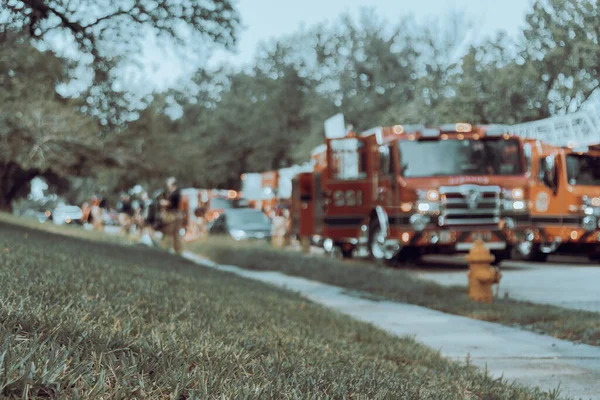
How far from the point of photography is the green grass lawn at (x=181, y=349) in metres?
3.69

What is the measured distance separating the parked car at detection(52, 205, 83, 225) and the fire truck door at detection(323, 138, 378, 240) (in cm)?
3683

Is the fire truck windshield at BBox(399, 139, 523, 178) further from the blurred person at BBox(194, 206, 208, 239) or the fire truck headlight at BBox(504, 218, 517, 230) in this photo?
the blurred person at BBox(194, 206, 208, 239)

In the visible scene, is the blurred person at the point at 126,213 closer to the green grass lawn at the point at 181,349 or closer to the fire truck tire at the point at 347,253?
the fire truck tire at the point at 347,253

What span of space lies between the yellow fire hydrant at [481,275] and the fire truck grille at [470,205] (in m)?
6.27

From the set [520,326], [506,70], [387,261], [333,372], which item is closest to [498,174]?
[387,261]

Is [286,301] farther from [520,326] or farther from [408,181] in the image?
[408,181]

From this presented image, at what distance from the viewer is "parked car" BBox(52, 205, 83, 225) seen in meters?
53.8

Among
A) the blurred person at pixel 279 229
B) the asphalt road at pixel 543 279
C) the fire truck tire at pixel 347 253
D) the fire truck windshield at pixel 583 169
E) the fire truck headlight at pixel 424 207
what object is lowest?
the asphalt road at pixel 543 279

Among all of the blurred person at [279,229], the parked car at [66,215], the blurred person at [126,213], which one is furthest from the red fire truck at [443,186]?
the parked car at [66,215]

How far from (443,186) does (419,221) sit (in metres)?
0.82

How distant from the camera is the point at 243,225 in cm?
3212

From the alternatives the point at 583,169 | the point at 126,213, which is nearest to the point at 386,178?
the point at 583,169

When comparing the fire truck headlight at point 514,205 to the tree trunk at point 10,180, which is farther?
the tree trunk at point 10,180

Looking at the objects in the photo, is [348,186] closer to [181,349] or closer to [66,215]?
[181,349]
